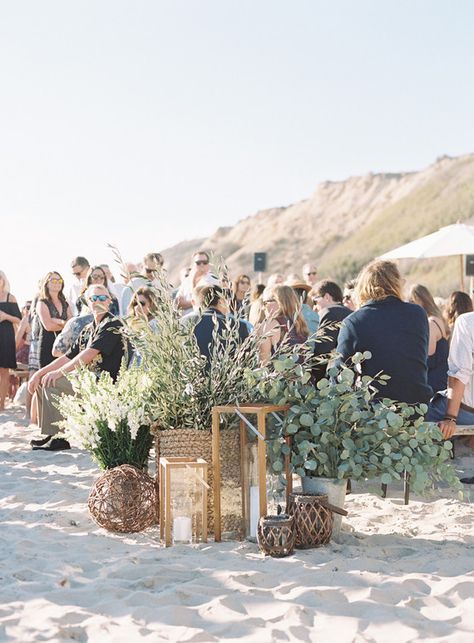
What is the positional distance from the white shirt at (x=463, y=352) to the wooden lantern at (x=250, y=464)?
5.05 ft

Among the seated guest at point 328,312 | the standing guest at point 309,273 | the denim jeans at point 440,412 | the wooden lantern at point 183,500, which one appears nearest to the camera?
the wooden lantern at point 183,500

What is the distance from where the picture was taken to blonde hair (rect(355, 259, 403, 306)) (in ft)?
17.2

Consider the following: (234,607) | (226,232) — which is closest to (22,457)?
(234,607)

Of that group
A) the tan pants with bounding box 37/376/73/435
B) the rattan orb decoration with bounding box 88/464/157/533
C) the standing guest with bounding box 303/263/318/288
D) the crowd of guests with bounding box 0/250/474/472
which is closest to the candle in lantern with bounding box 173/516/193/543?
the rattan orb decoration with bounding box 88/464/157/533

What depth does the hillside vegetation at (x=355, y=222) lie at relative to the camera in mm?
58156

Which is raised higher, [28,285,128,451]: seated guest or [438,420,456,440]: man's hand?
[28,285,128,451]: seated guest

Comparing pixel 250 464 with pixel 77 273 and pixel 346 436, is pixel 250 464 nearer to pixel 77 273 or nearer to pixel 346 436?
pixel 346 436

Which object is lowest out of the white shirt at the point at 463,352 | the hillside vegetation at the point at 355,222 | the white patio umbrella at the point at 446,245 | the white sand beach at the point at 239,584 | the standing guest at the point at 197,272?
the white sand beach at the point at 239,584

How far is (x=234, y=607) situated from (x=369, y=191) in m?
70.7

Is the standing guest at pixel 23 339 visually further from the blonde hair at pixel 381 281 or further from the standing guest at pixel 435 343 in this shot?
the blonde hair at pixel 381 281

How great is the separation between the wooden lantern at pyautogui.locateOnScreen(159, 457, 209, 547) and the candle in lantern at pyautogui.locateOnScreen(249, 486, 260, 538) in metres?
0.23

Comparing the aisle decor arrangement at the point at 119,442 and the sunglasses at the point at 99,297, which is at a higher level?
the sunglasses at the point at 99,297

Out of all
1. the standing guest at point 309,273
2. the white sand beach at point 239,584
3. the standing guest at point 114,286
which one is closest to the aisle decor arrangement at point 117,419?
the white sand beach at point 239,584

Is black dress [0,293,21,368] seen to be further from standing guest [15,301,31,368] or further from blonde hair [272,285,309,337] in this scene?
blonde hair [272,285,309,337]
